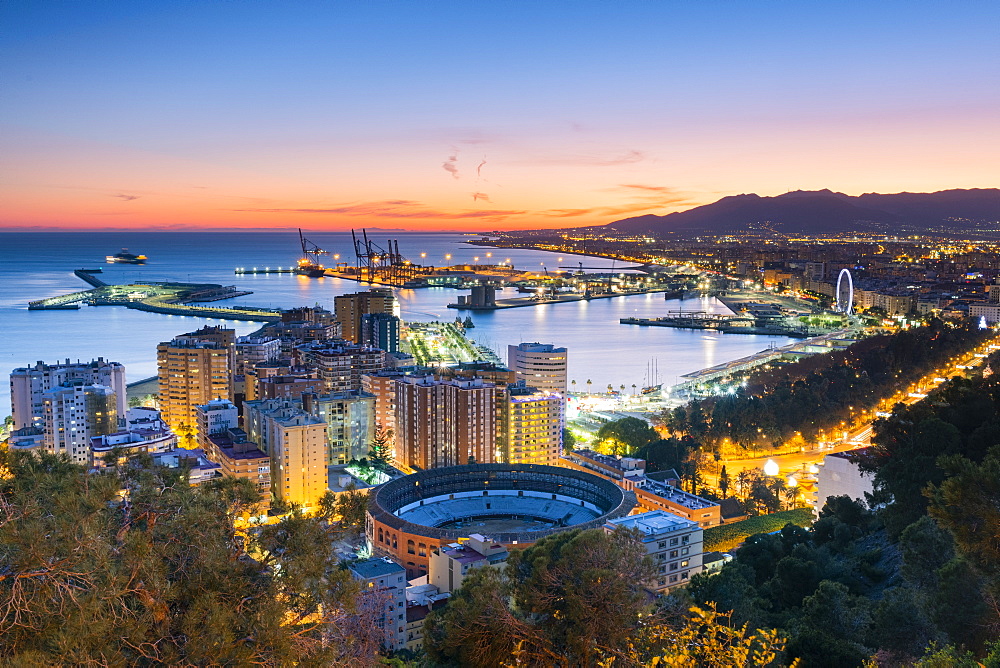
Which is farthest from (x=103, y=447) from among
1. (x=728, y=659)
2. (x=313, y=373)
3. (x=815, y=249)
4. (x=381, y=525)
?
(x=815, y=249)

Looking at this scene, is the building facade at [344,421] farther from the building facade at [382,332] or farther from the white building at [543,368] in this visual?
the building facade at [382,332]

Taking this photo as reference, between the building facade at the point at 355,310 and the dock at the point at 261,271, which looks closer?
the building facade at the point at 355,310

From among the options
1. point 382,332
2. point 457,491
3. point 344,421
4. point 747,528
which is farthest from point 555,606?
point 382,332

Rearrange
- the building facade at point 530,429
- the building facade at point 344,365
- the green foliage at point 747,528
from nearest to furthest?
the green foliage at point 747,528 → the building facade at point 530,429 → the building facade at point 344,365

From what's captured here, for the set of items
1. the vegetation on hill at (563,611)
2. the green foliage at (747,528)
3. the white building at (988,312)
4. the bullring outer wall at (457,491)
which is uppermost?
the vegetation on hill at (563,611)

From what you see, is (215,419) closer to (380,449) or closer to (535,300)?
(380,449)

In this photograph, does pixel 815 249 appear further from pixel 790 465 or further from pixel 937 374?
pixel 790 465

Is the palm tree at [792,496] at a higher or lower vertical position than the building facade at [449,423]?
lower

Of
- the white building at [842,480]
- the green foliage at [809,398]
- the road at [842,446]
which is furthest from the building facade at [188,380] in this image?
the white building at [842,480]
